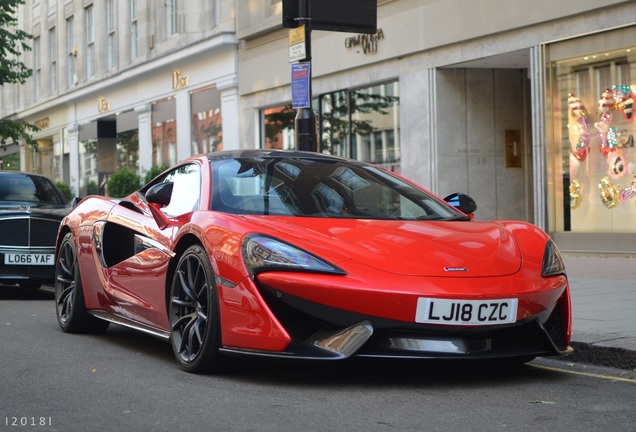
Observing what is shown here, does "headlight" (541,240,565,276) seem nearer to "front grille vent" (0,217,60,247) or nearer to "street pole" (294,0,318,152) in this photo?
"street pole" (294,0,318,152)

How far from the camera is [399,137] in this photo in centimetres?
1995

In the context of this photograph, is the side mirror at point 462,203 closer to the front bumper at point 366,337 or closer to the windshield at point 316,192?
the windshield at point 316,192

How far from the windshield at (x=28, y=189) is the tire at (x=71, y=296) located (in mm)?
4557

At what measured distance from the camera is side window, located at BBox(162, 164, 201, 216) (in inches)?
259

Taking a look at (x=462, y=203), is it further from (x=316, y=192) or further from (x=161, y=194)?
(x=161, y=194)

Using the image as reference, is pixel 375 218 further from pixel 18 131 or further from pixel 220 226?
pixel 18 131

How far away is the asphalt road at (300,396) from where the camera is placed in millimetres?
4633

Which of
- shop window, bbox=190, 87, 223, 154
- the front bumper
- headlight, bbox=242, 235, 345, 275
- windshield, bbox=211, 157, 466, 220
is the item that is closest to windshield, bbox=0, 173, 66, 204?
windshield, bbox=211, 157, 466, 220

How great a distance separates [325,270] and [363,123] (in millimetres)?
16017

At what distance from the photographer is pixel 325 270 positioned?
534 centimetres

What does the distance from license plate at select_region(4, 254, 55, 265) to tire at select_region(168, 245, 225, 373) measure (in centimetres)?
580

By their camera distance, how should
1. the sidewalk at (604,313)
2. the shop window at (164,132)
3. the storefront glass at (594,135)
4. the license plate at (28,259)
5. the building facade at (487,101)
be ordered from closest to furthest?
the sidewalk at (604,313) < the license plate at (28,259) < the storefront glass at (594,135) < the building facade at (487,101) < the shop window at (164,132)

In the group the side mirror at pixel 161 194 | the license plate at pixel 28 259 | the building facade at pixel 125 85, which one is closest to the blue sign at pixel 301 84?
the license plate at pixel 28 259

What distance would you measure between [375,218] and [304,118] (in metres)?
5.85
